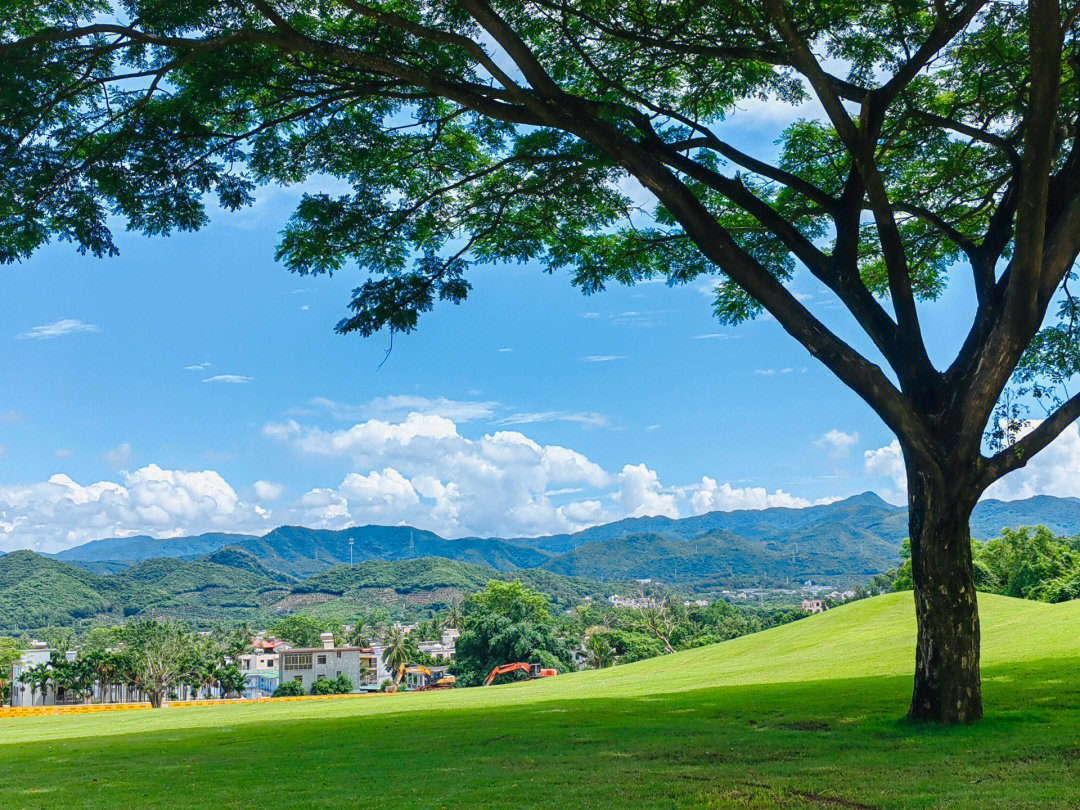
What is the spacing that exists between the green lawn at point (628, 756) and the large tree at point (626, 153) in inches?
69.2

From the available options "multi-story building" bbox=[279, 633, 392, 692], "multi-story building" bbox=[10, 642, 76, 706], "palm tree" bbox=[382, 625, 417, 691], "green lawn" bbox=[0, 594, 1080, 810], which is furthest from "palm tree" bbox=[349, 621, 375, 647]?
"green lawn" bbox=[0, 594, 1080, 810]

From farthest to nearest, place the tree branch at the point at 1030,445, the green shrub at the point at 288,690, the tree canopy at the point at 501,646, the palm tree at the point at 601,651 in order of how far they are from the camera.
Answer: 1. the palm tree at the point at 601,651
2. the green shrub at the point at 288,690
3. the tree canopy at the point at 501,646
4. the tree branch at the point at 1030,445

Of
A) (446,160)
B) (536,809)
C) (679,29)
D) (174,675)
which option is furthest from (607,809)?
(174,675)

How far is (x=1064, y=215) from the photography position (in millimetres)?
9281

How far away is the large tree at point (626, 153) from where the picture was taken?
30.1 feet

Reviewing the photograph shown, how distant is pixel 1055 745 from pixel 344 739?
9379 millimetres

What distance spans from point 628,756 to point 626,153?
6.66 meters

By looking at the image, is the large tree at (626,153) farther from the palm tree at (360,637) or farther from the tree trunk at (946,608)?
the palm tree at (360,637)

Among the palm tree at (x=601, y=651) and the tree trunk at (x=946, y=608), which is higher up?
the tree trunk at (x=946, y=608)

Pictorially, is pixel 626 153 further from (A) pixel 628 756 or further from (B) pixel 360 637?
(B) pixel 360 637

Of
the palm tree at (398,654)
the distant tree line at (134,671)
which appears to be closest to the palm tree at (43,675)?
the distant tree line at (134,671)

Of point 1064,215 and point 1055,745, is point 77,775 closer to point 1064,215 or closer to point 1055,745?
point 1055,745

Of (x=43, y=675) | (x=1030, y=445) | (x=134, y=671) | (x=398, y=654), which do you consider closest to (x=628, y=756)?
(x=1030, y=445)

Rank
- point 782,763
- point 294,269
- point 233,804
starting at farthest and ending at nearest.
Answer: point 294,269
point 782,763
point 233,804
